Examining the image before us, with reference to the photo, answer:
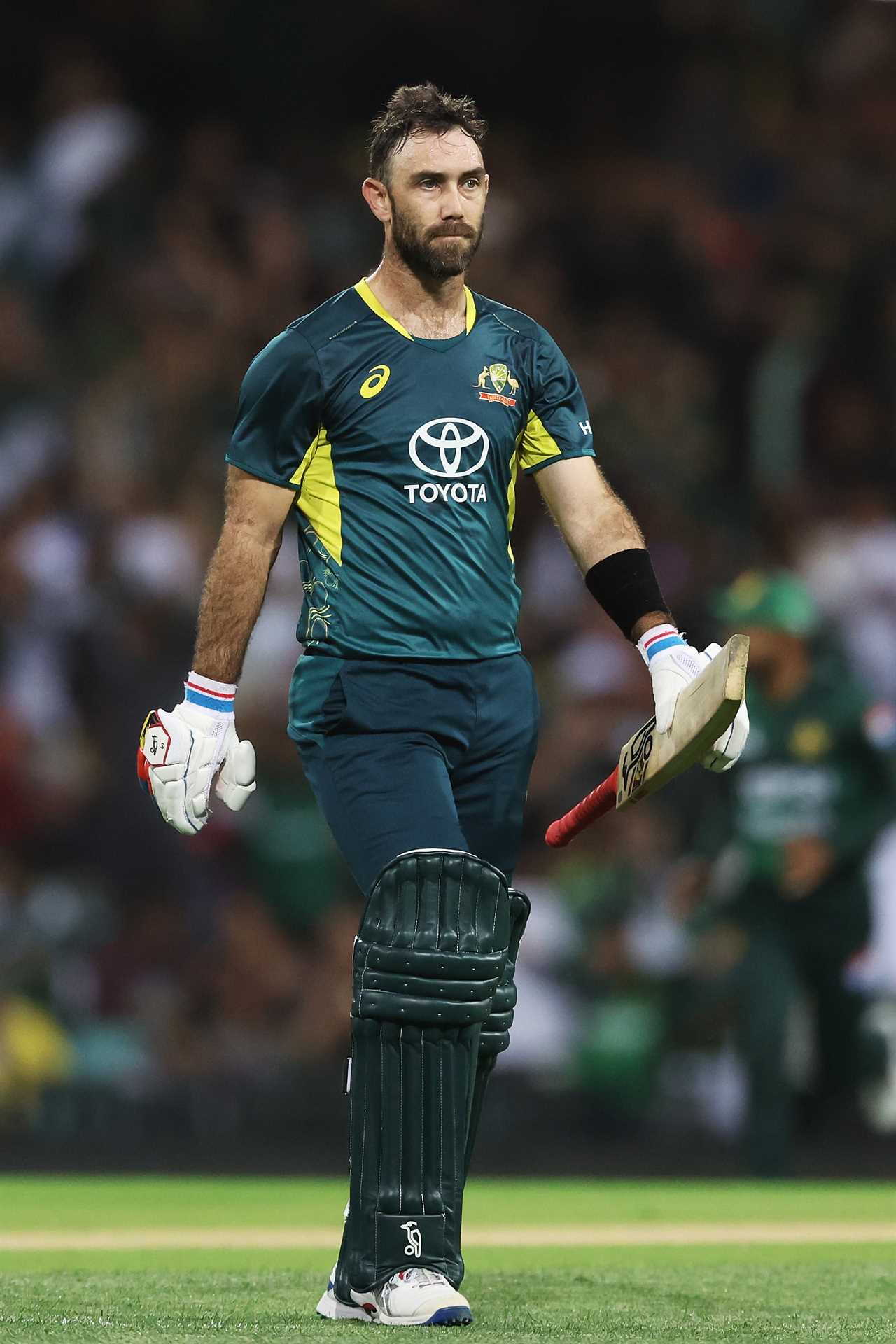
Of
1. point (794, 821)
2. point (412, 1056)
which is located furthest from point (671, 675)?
point (794, 821)

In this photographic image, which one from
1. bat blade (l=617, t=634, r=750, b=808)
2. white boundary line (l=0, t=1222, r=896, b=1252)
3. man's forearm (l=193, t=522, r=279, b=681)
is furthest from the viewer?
white boundary line (l=0, t=1222, r=896, b=1252)

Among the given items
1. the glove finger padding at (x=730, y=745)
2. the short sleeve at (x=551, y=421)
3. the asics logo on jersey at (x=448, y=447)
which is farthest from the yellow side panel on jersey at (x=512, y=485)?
the glove finger padding at (x=730, y=745)

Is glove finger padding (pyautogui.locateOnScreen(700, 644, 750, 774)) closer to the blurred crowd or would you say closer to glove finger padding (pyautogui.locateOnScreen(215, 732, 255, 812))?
glove finger padding (pyautogui.locateOnScreen(215, 732, 255, 812))

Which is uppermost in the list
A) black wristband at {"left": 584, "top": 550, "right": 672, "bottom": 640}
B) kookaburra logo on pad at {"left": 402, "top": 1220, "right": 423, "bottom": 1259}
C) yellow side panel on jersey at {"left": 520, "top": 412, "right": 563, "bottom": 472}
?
yellow side panel on jersey at {"left": 520, "top": 412, "right": 563, "bottom": 472}

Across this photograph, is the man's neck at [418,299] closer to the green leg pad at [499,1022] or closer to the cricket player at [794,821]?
the green leg pad at [499,1022]

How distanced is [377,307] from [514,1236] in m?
2.80

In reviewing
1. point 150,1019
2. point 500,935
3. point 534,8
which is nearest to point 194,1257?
point 500,935

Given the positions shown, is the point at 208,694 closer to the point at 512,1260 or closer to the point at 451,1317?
the point at 451,1317

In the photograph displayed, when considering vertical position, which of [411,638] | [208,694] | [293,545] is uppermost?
[293,545]

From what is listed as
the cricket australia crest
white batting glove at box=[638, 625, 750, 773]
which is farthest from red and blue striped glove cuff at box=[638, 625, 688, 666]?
the cricket australia crest

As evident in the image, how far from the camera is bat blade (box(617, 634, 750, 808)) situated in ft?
12.4

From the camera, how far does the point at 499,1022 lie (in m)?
4.23

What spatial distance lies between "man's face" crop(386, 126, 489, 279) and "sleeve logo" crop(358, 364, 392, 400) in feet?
0.71

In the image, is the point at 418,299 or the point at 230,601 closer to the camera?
the point at 230,601
